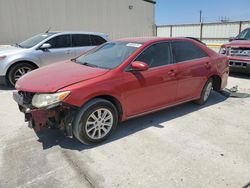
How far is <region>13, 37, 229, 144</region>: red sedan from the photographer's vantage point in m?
3.04

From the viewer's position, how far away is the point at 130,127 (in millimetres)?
3965

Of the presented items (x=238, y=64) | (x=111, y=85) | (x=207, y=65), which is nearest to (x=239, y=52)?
(x=238, y=64)

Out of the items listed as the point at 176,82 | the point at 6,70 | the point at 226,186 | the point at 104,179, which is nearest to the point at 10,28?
the point at 6,70

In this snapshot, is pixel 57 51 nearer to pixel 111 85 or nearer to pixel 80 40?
pixel 80 40

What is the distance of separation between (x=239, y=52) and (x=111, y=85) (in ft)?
19.8

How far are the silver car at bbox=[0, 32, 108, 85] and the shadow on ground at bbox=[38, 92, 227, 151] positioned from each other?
10.6 feet

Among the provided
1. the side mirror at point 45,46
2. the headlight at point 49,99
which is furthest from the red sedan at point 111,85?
the side mirror at point 45,46

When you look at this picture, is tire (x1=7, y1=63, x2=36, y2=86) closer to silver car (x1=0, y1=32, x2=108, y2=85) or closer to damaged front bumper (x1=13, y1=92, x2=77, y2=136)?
silver car (x1=0, y1=32, x2=108, y2=85)

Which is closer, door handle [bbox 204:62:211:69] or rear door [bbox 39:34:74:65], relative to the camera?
door handle [bbox 204:62:211:69]

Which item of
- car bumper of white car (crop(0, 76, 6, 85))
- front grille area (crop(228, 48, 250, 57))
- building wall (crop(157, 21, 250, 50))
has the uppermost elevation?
building wall (crop(157, 21, 250, 50))

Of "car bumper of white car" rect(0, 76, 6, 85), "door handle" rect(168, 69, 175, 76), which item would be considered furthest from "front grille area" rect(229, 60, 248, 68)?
"car bumper of white car" rect(0, 76, 6, 85)

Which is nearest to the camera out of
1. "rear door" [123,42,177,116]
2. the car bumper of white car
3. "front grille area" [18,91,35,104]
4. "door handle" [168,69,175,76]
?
"front grille area" [18,91,35,104]

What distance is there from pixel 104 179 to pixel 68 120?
2.97ft

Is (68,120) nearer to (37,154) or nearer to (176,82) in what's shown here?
(37,154)
